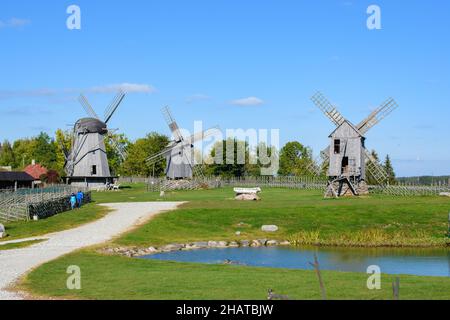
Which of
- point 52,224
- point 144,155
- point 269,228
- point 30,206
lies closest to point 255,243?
point 269,228

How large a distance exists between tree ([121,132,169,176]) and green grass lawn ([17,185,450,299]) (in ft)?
302

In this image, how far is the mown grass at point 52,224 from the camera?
3925 cm

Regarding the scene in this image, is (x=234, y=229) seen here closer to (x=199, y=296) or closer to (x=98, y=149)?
(x=199, y=296)

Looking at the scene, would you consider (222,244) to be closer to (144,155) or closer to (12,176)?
(12,176)

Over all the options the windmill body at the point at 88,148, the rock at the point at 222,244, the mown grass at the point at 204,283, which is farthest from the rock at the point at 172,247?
the windmill body at the point at 88,148

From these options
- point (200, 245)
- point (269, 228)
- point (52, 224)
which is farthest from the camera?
point (269, 228)

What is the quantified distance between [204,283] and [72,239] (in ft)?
54.2

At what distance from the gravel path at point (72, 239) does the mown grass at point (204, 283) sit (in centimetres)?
89

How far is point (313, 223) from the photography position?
150ft

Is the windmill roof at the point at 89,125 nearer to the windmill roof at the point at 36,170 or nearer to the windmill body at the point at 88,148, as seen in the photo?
the windmill body at the point at 88,148

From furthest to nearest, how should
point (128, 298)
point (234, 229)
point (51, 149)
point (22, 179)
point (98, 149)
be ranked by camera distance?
point (51, 149), point (98, 149), point (22, 179), point (234, 229), point (128, 298)

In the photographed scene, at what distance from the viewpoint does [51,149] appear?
162625 mm
